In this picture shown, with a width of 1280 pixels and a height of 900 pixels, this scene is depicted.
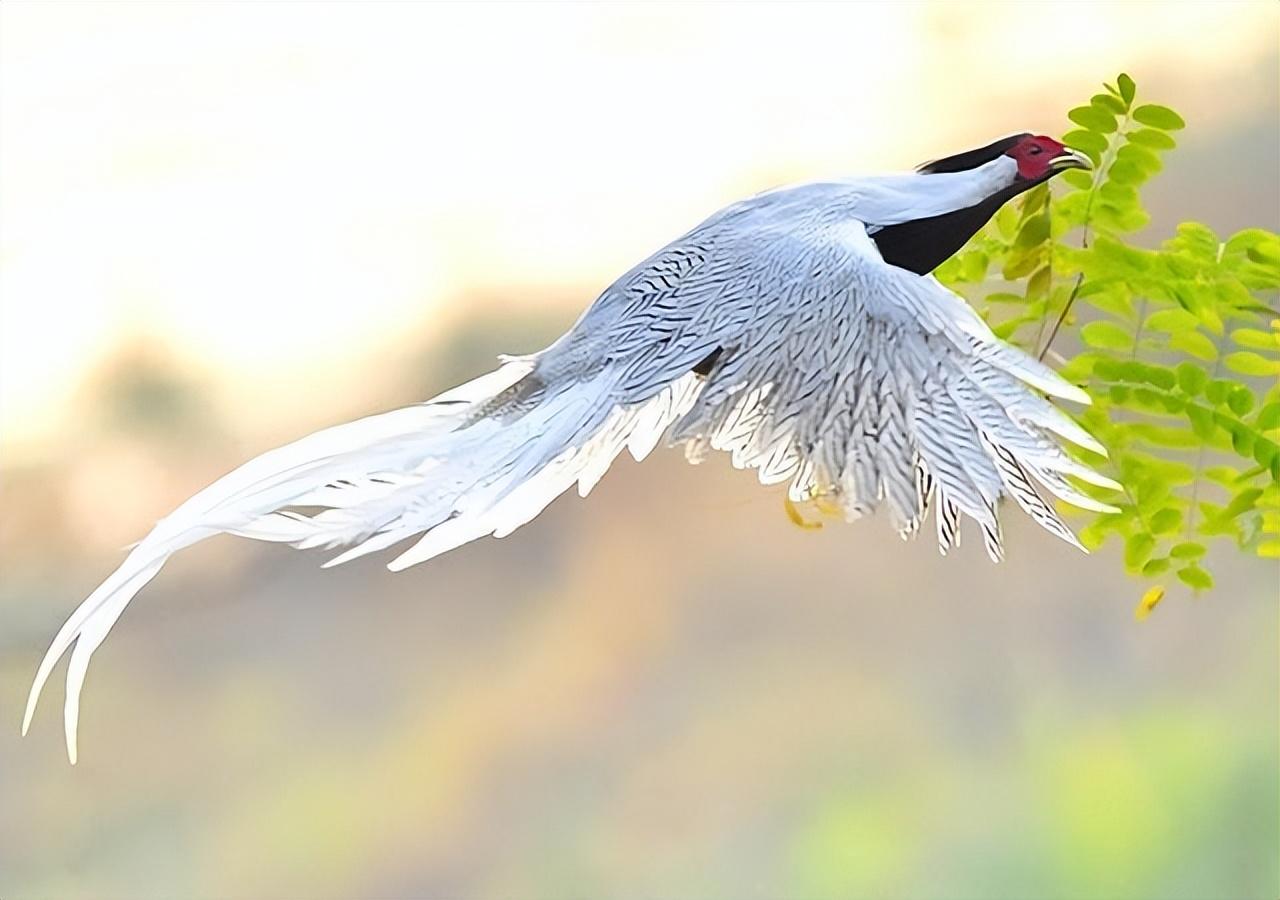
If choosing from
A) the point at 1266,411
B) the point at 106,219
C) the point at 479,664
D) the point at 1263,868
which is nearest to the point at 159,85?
the point at 106,219

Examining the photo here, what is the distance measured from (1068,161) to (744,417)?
0.17 meters

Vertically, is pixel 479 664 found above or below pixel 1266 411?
below

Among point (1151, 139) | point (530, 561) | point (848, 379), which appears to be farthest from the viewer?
point (530, 561)

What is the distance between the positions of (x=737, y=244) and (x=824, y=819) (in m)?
0.56

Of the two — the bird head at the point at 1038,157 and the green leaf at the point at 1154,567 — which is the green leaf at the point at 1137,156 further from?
the green leaf at the point at 1154,567

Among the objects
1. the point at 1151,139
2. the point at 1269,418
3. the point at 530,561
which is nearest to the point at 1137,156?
the point at 1151,139

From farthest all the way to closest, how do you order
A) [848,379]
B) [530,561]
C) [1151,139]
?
[530,561], [1151,139], [848,379]

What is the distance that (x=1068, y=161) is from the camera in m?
0.53

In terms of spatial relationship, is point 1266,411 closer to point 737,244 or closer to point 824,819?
point 737,244

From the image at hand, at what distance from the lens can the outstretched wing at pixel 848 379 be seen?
43cm

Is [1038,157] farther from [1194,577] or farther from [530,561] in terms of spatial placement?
[530,561]

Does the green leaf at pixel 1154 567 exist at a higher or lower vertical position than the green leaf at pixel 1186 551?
lower

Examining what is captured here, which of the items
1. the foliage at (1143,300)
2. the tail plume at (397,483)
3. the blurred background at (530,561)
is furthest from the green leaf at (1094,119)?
the blurred background at (530,561)

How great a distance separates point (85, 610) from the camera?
0.47 m
